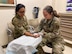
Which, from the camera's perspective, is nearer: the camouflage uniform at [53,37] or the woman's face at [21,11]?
the camouflage uniform at [53,37]

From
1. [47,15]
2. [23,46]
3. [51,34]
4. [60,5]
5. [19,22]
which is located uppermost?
[60,5]

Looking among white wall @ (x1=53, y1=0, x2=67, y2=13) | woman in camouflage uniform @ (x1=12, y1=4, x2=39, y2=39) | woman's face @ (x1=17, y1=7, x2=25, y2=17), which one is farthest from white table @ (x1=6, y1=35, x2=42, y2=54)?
white wall @ (x1=53, y1=0, x2=67, y2=13)

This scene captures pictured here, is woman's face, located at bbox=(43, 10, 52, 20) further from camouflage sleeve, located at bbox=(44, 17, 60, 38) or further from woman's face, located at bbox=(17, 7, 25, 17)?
woman's face, located at bbox=(17, 7, 25, 17)

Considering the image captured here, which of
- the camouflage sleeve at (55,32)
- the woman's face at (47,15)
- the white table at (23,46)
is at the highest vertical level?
the woman's face at (47,15)

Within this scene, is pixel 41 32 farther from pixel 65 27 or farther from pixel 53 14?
pixel 65 27

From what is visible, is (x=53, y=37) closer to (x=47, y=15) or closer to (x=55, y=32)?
(x=55, y=32)

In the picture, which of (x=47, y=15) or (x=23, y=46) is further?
(x=47, y=15)

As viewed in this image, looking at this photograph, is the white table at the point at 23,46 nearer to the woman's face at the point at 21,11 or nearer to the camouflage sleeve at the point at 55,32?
the camouflage sleeve at the point at 55,32

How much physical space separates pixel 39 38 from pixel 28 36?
9.2 inches

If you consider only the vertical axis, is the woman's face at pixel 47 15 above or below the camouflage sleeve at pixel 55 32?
above

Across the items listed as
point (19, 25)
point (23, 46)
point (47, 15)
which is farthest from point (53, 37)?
point (19, 25)

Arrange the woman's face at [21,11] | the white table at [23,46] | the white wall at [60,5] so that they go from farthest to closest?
the white wall at [60,5]
the woman's face at [21,11]
the white table at [23,46]

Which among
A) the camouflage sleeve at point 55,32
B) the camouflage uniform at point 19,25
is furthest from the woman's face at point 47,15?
the camouflage uniform at point 19,25

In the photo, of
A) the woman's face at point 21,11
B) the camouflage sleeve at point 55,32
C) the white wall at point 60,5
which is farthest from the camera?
the white wall at point 60,5
